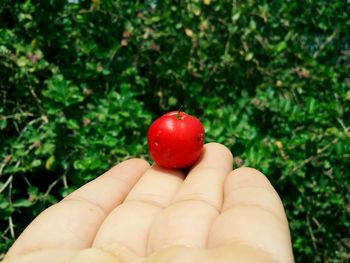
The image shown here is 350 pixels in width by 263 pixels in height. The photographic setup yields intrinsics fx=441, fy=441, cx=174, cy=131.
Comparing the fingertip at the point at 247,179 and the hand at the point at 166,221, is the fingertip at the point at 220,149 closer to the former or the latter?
the hand at the point at 166,221

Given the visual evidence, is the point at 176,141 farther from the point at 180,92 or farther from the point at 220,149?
the point at 180,92

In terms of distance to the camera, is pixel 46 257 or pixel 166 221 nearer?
pixel 46 257

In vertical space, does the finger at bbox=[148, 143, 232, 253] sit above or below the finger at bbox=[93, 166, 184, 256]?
above

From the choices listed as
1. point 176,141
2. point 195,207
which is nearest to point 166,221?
point 195,207

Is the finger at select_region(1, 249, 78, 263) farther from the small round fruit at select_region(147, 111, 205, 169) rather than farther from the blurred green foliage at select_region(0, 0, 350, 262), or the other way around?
the blurred green foliage at select_region(0, 0, 350, 262)

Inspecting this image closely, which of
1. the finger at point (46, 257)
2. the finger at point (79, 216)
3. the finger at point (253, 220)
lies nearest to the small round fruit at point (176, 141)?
the finger at point (79, 216)

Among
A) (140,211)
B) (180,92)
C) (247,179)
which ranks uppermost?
(247,179)

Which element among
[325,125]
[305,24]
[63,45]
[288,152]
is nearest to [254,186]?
[288,152]

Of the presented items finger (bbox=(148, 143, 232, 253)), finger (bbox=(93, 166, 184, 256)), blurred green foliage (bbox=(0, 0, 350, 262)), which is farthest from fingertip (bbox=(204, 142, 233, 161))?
blurred green foliage (bbox=(0, 0, 350, 262))
